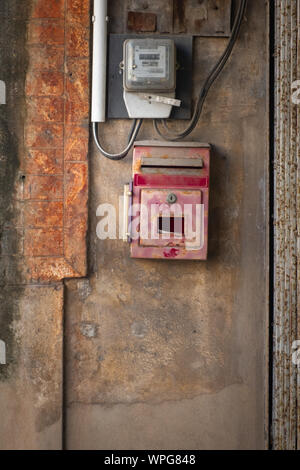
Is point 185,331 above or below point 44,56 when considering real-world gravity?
below

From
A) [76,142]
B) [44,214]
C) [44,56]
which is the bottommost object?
[44,214]

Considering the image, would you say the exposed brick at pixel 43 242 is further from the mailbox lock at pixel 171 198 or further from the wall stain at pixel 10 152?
the mailbox lock at pixel 171 198

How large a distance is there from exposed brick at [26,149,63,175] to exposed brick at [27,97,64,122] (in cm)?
17

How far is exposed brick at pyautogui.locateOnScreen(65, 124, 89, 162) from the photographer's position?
2193 mm

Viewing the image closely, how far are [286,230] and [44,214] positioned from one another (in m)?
1.25

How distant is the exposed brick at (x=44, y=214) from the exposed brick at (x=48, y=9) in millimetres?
962

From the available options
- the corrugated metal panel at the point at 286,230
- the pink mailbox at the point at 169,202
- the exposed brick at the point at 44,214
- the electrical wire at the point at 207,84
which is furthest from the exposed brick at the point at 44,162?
the corrugated metal panel at the point at 286,230

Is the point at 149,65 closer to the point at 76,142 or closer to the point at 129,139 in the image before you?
the point at 129,139

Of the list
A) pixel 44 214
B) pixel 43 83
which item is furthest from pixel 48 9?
pixel 44 214

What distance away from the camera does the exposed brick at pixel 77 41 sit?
7.09 ft

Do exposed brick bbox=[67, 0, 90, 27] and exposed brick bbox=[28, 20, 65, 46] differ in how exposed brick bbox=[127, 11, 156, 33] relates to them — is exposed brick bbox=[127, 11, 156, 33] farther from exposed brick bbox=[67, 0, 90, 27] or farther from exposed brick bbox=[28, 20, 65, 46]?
exposed brick bbox=[28, 20, 65, 46]

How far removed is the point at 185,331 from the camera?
7.32 ft

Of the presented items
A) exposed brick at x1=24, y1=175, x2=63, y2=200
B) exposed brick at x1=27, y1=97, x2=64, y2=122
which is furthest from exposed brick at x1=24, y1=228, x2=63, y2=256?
exposed brick at x1=27, y1=97, x2=64, y2=122

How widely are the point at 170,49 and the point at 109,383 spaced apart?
1.74m
